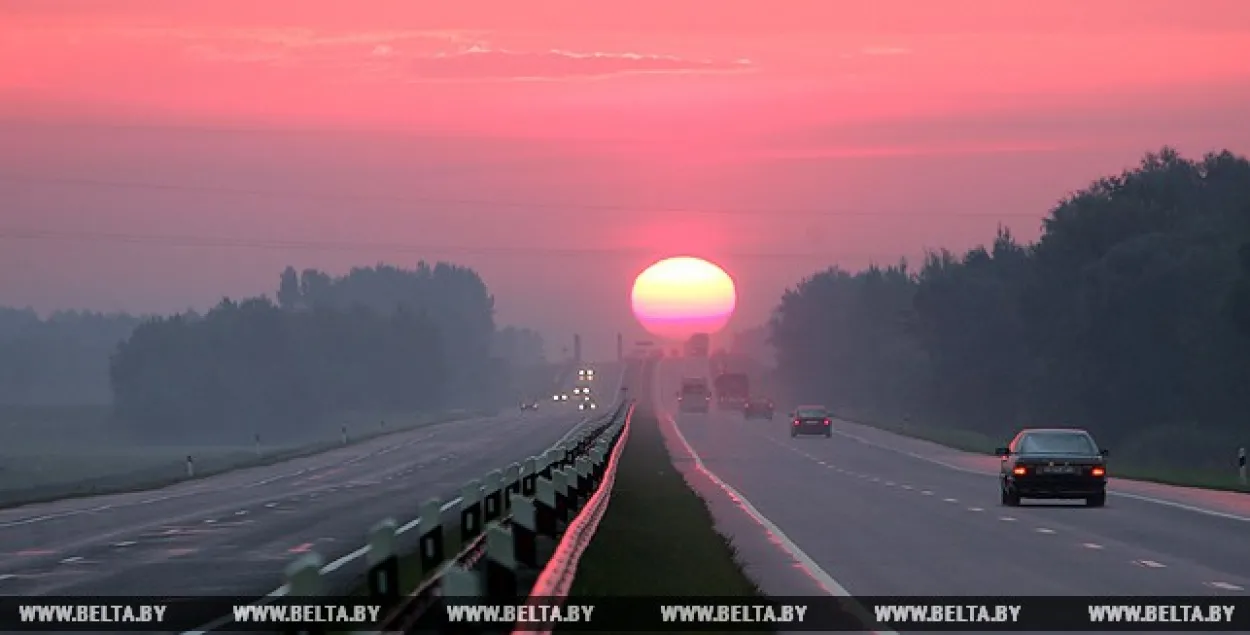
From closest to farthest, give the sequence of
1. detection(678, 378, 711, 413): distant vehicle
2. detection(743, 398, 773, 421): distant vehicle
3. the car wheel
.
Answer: the car wheel < detection(743, 398, 773, 421): distant vehicle < detection(678, 378, 711, 413): distant vehicle

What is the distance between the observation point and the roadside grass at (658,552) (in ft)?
69.0

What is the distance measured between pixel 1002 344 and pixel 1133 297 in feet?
106

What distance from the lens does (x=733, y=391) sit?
559ft

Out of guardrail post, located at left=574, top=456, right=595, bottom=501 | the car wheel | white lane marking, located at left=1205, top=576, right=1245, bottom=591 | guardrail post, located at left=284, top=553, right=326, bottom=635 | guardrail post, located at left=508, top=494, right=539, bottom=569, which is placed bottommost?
the car wheel

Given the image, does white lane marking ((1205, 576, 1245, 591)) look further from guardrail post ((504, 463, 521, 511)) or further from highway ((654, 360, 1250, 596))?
guardrail post ((504, 463, 521, 511))

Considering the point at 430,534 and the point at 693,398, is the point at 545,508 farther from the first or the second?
the point at 693,398

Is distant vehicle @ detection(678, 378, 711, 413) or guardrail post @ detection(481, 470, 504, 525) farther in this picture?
distant vehicle @ detection(678, 378, 711, 413)

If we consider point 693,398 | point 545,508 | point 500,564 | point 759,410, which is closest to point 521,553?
point 545,508

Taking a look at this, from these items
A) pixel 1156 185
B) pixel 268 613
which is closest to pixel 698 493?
pixel 268 613

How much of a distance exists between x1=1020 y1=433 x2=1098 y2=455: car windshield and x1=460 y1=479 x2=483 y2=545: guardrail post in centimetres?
1919

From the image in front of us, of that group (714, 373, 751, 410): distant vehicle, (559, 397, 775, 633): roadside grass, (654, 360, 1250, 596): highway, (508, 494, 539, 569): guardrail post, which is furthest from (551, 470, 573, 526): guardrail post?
(714, 373, 751, 410): distant vehicle

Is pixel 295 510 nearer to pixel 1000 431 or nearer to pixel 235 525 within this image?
pixel 235 525

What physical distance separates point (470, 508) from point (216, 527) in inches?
504

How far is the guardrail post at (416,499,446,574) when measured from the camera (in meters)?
17.2
